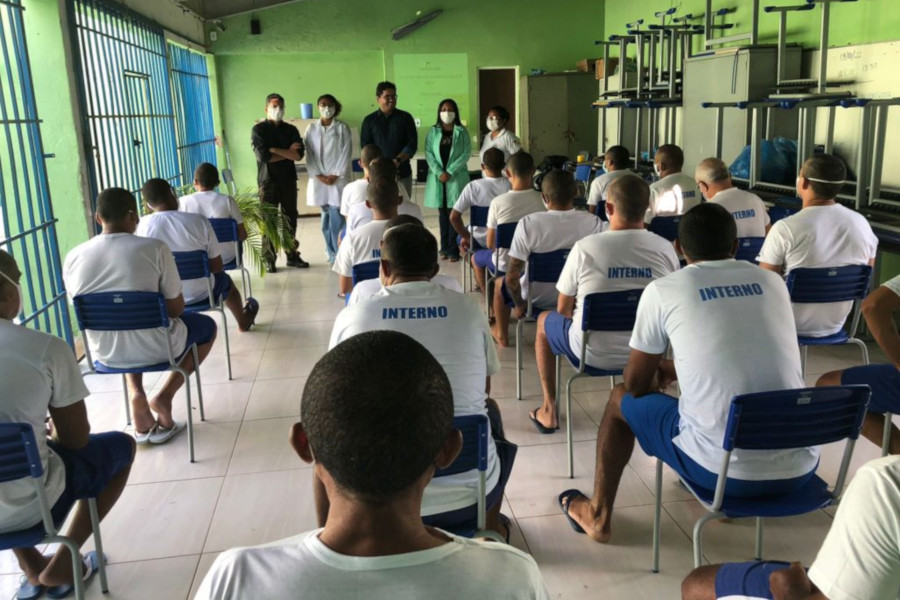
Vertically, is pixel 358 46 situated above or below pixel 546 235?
above

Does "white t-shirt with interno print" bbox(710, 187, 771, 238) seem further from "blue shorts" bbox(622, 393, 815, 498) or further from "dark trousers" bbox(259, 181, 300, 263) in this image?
"dark trousers" bbox(259, 181, 300, 263)

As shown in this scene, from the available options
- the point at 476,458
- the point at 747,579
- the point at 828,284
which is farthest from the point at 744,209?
the point at 747,579

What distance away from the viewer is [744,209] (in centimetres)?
417

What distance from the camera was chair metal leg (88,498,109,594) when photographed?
222cm

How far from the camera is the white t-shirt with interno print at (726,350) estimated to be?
6.32 ft

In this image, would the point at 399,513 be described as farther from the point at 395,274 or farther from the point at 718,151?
the point at 718,151

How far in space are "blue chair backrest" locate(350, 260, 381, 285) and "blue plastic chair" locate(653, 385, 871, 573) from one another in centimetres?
207

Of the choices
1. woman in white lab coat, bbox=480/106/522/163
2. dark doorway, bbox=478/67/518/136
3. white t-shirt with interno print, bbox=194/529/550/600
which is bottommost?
white t-shirt with interno print, bbox=194/529/550/600

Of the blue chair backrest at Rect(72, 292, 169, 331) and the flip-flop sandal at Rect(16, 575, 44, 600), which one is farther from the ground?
the blue chair backrest at Rect(72, 292, 169, 331)

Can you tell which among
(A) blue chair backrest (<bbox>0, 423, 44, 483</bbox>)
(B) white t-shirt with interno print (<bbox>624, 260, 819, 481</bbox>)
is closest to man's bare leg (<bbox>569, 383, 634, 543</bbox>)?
(B) white t-shirt with interno print (<bbox>624, 260, 819, 481</bbox>)

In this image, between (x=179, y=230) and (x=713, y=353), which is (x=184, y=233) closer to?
(x=179, y=230)

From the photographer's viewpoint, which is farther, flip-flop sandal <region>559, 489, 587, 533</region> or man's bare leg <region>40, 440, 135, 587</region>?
flip-flop sandal <region>559, 489, 587, 533</region>

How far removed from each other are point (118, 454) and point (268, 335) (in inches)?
106

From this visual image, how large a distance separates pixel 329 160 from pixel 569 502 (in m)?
4.90
